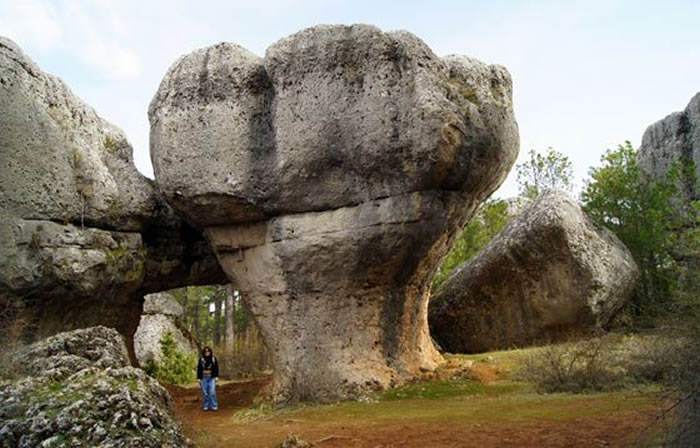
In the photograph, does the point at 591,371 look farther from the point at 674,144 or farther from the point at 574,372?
the point at 674,144

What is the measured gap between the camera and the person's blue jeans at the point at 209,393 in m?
14.1

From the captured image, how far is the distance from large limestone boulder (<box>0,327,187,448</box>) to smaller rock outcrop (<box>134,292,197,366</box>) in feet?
50.0

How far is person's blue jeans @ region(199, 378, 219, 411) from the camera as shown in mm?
14117

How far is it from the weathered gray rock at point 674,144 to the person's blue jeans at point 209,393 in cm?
1398

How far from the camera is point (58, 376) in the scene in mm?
6871

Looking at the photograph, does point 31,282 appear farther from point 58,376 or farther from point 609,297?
point 609,297

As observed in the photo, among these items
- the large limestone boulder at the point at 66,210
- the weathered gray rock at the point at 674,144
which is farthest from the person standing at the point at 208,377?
the weathered gray rock at the point at 674,144

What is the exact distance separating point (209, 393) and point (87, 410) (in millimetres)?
8597

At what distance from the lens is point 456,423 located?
30.4 feet

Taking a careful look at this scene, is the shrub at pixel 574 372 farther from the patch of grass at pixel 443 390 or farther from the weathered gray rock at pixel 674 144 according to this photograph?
the weathered gray rock at pixel 674 144

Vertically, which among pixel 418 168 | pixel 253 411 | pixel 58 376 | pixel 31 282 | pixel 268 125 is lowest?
pixel 253 411

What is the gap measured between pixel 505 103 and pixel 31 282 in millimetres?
9000

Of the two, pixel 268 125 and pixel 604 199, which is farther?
pixel 604 199

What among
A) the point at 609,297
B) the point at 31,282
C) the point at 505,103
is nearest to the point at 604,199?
the point at 609,297
